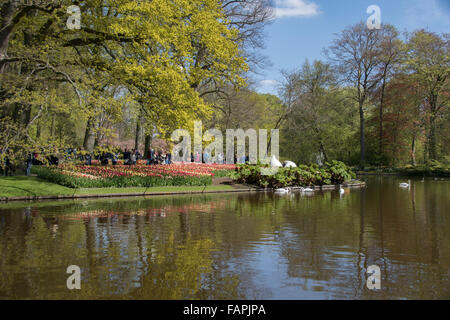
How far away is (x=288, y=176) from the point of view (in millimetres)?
26375

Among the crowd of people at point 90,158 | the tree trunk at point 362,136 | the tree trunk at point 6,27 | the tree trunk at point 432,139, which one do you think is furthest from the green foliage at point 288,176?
the tree trunk at point 362,136

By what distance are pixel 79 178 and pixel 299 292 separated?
628 inches

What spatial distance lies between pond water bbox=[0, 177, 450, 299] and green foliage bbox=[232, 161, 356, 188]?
11.0 m

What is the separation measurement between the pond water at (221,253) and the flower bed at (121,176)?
530cm

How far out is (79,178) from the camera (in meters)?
19.6

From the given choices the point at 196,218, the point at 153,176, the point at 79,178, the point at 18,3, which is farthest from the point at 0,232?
the point at 153,176

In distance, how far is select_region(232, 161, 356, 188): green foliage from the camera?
25531 mm

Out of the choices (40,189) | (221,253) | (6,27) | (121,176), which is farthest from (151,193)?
→ (221,253)

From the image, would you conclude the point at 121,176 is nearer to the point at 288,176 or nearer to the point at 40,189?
the point at 40,189

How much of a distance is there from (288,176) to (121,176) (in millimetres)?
10674

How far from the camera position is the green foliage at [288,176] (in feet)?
83.8

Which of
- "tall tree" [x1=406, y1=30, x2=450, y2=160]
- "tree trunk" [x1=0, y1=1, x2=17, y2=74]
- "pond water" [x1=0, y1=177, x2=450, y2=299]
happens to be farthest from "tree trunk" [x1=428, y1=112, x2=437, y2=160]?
"tree trunk" [x1=0, y1=1, x2=17, y2=74]

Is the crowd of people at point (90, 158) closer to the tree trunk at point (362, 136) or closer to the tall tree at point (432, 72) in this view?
the tree trunk at point (362, 136)
